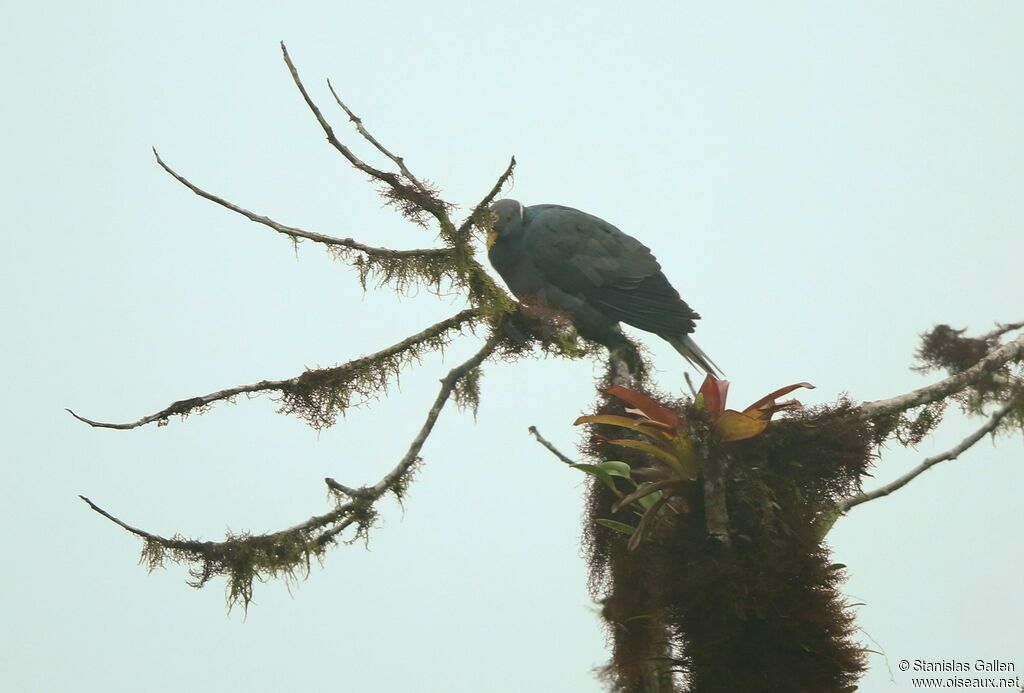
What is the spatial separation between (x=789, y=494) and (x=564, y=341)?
63.8 inches

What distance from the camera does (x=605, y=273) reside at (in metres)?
5.69

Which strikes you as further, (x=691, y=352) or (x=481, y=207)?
(x=691, y=352)

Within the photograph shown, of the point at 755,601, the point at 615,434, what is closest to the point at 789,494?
the point at 755,601

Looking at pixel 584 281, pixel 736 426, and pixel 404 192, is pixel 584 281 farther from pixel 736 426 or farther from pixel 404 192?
pixel 736 426

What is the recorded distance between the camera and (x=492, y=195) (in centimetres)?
364

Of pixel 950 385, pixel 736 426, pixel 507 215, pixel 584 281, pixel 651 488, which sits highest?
pixel 507 215

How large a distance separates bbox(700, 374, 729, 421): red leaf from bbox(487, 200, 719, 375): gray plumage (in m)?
2.56

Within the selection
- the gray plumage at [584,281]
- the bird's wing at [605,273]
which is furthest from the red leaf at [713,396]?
the bird's wing at [605,273]

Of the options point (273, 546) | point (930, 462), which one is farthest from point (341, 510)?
point (930, 462)

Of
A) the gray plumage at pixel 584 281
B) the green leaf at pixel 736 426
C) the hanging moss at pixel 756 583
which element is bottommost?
the hanging moss at pixel 756 583

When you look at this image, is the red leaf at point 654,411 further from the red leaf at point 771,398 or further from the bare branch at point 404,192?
the bare branch at point 404,192

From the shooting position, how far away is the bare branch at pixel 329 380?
3680 mm

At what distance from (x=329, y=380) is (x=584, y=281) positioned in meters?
2.04

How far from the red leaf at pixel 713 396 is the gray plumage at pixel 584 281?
8.39 feet
